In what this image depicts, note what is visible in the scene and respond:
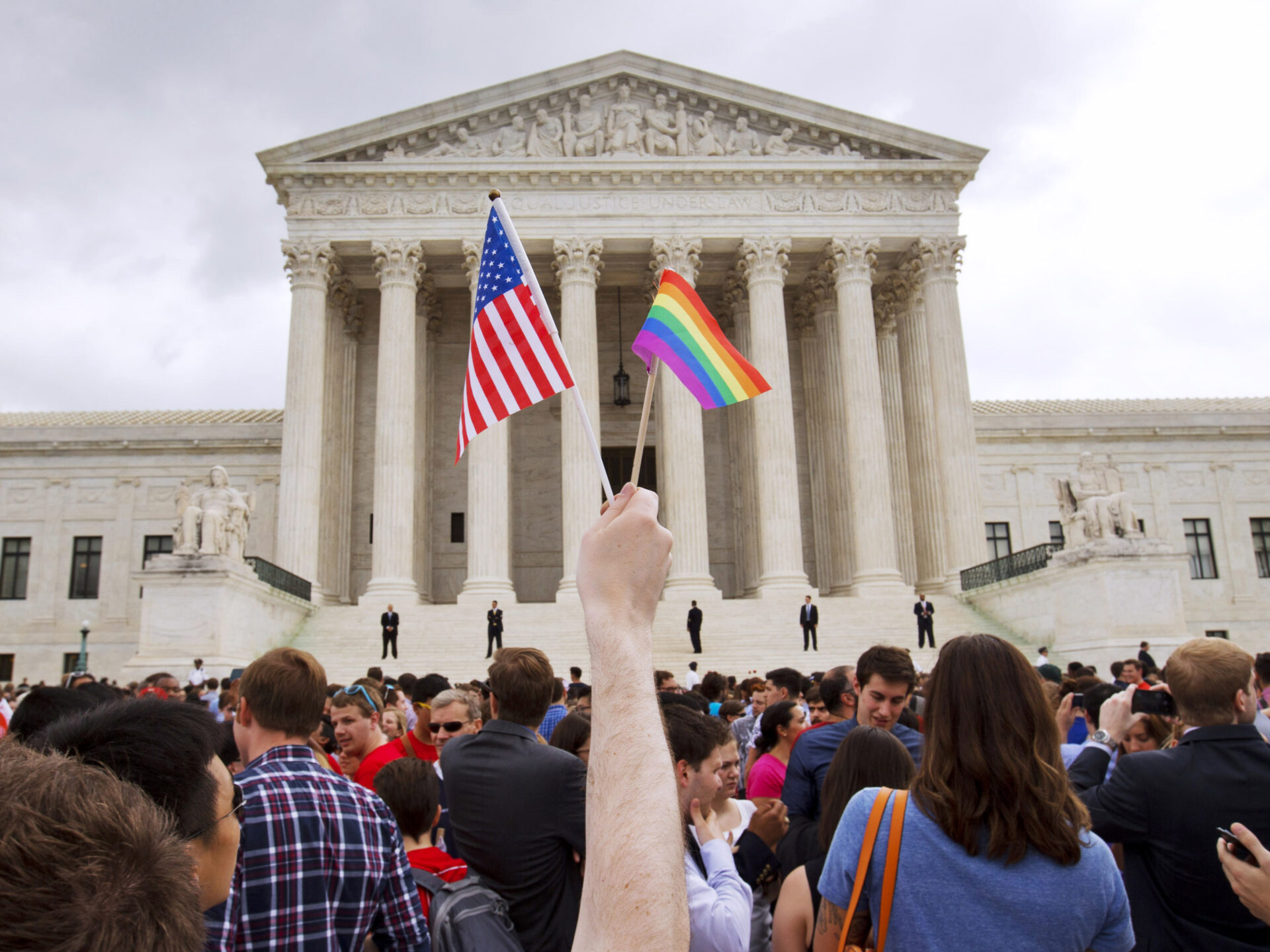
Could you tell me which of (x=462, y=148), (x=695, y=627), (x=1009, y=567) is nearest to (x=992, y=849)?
(x=695, y=627)

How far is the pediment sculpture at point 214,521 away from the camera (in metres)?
23.9

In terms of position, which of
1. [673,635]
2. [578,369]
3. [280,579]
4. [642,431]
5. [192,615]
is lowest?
[673,635]

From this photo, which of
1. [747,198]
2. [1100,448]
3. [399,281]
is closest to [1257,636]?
[1100,448]

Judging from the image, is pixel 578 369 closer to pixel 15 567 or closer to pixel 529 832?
pixel 15 567

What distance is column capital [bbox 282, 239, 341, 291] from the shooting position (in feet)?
99.8

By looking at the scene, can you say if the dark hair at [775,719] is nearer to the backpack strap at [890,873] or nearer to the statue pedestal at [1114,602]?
the backpack strap at [890,873]

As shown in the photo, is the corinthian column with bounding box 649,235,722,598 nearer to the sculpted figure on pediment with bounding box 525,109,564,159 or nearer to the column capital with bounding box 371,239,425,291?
the sculpted figure on pediment with bounding box 525,109,564,159

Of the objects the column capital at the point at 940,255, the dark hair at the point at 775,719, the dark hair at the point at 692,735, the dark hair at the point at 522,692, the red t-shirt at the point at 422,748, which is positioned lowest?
the red t-shirt at the point at 422,748

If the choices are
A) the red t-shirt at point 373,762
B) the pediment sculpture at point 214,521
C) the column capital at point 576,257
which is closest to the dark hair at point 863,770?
the red t-shirt at point 373,762

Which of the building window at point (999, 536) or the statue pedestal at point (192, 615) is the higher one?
the building window at point (999, 536)

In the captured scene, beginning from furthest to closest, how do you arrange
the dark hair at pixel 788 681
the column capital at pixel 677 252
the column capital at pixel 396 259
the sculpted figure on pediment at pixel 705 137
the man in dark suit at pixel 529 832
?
the sculpted figure on pediment at pixel 705 137, the column capital at pixel 677 252, the column capital at pixel 396 259, the dark hair at pixel 788 681, the man in dark suit at pixel 529 832

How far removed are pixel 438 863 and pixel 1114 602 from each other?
2211 centimetres

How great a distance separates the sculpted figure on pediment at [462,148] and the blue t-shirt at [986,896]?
31151mm

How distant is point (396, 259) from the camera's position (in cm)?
3081
